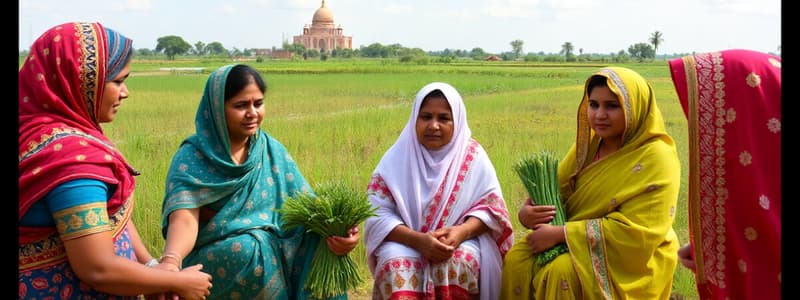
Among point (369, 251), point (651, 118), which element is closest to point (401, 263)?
point (369, 251)

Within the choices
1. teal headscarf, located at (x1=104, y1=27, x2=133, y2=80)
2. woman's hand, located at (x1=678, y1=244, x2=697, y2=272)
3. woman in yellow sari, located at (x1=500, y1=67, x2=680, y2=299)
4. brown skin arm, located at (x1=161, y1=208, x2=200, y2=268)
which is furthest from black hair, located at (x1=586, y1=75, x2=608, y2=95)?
teal headscarf, located at (x1=104, y1=27, x2=133, y2=80)

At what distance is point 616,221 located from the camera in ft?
10.0

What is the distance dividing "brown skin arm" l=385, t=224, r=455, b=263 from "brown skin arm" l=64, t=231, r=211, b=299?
3.66 feet

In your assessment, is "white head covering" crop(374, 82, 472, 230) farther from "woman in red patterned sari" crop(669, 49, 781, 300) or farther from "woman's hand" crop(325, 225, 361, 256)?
"woman in red patterned sari" crop(669, 49, 781, 300)

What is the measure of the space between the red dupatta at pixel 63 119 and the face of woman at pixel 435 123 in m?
1.42

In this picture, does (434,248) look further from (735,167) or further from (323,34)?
(323,34)

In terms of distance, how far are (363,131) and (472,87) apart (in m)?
8.00

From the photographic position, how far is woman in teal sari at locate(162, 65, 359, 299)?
3016mm

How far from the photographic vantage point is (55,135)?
2.20 meters

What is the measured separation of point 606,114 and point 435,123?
0.75 meters

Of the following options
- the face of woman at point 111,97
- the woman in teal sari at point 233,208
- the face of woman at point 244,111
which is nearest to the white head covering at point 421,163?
the woman in teal sari at point 233,208

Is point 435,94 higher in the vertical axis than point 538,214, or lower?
higher

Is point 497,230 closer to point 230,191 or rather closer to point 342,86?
point 230,191

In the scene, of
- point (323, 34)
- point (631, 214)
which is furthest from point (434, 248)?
point (323, 34)
